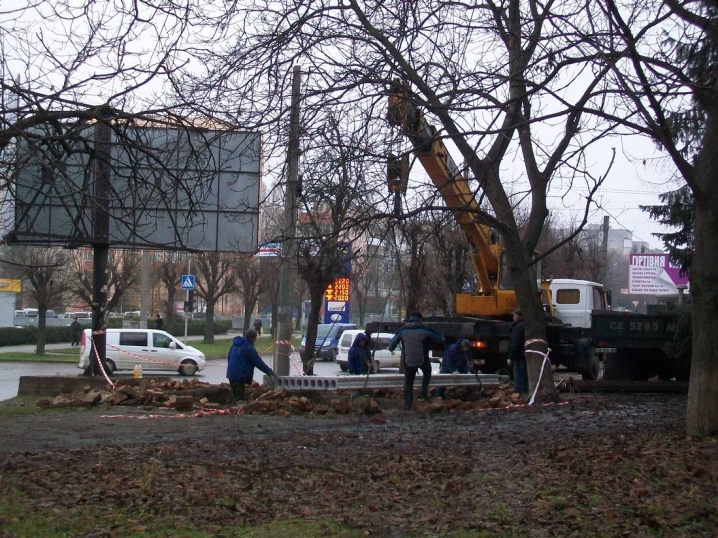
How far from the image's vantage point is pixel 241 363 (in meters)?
14.8

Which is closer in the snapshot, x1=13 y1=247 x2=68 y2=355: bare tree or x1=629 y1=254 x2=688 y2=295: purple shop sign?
x1=13 y1=247 x2=68 y2=355: bare tree

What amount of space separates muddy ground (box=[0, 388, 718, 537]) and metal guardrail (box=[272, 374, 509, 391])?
9.96 feet

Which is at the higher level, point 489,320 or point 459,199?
point 459,199

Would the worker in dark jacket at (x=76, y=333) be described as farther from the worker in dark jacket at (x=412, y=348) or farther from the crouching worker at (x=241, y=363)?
the worker in dark jacket at (x=412, y=348)

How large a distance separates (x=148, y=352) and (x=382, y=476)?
2318 cm

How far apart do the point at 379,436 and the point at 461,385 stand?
6120 mm

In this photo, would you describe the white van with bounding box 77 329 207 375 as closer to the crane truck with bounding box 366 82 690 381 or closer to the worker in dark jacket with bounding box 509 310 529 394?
the crane truck with bounding box 366 82 690 381

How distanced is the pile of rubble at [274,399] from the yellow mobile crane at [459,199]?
319cm

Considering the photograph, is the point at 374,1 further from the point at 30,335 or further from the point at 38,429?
the point at 30,335

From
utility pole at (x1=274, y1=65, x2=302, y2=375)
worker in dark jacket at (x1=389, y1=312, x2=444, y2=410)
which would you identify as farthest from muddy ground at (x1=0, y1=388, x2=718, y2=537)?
utility pole at (x1=274, y1=65, x2=302, y2=375)

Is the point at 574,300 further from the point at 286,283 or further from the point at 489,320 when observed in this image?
the point at 286,283

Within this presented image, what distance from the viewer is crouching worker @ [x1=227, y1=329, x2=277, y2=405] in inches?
577

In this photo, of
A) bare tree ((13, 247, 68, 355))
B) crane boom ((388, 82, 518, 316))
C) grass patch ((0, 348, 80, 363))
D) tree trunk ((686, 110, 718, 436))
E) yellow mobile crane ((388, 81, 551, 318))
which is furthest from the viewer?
bare tree ((13, 247, 68, 355))

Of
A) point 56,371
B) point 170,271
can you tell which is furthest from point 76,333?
point 56,371
